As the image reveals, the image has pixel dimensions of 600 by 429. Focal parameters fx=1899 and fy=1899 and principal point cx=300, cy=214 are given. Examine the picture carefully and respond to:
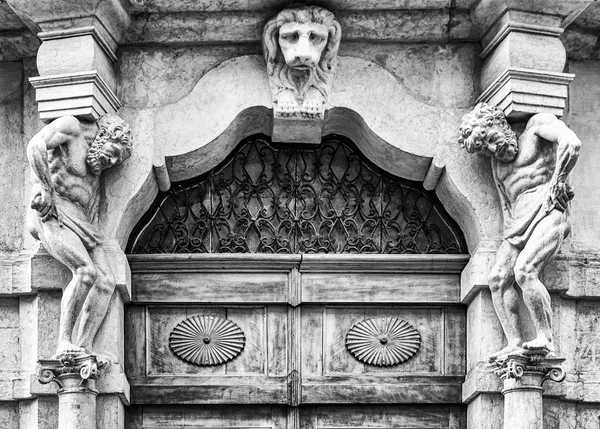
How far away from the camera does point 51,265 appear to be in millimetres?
11031

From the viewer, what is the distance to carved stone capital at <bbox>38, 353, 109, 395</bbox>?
10617mm

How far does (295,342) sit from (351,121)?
1.38m

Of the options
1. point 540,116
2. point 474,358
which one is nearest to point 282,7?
point 540,116

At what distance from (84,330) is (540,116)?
9.45 ft

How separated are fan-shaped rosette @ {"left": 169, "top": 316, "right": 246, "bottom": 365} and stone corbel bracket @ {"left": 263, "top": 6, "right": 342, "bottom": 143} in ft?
4.17

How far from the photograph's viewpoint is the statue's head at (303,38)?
11055 mm

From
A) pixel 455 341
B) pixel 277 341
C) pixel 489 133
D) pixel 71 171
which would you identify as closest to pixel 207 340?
pixel 277 341

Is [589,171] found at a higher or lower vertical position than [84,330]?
higher

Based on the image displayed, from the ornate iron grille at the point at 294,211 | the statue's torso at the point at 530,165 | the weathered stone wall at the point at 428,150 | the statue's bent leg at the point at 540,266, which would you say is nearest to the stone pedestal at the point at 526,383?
the statue's bent leg at the point at 540,266

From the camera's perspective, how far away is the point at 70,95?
431 inches

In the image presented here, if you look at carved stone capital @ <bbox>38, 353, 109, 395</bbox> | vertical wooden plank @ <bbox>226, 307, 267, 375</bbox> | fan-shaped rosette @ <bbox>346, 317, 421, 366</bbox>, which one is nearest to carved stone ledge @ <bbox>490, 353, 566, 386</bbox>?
fan-shaped rosette @ <bbox>346, 317, 421, 366</bbox>

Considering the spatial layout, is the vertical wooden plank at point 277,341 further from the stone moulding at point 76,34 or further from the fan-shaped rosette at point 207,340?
the stone moulding at point 76,34

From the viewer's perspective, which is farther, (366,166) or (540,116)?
(366,166)

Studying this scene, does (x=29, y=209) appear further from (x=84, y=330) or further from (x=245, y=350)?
(x=245, y=350)
